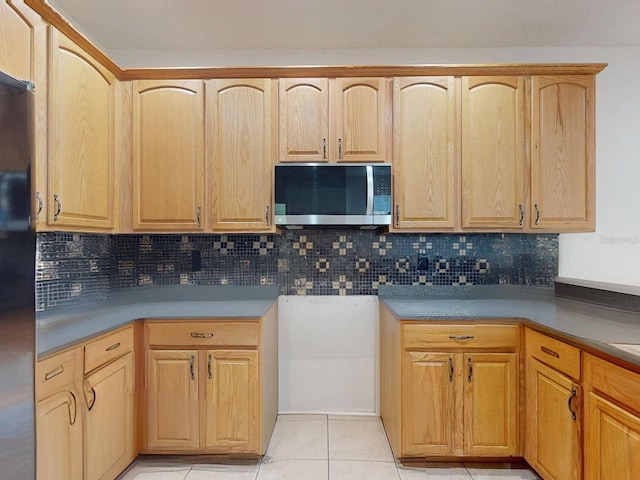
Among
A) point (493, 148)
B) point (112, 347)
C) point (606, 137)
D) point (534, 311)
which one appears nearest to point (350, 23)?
point (493, 148)

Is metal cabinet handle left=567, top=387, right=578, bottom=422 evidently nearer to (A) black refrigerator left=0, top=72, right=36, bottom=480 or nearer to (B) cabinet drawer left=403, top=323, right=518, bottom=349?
A: (B) cabinet drawer left=403, top=323, right=518, bottom=349

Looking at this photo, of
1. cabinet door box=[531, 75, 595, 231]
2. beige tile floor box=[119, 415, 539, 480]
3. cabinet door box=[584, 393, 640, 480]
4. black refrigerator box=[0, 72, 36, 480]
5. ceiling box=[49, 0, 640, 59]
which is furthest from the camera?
cabinet door box=[531, 75, 595, 231]

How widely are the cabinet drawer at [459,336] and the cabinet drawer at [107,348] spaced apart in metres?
1.43

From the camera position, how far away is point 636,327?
63.4 inches

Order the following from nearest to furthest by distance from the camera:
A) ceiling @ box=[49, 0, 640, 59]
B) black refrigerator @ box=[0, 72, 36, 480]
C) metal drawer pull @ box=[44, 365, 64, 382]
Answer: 1. black refrigerator @ box=[0, 72, 36, 480]
2. metal drawer pull @ box=[44, 365, 64, 382]
3. ceiling @ box=[49, 0, 640, 59]

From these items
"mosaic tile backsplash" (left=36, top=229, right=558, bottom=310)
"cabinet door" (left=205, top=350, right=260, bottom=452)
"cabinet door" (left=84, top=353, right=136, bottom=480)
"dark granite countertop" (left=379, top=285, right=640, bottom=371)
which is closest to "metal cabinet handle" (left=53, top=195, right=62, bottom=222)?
"cabinet door" (left=84, top=353, right=136, bottom=480)

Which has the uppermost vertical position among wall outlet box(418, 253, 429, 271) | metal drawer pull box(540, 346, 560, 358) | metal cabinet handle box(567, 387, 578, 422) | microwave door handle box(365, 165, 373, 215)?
microwave door handle box(365, 165, 373, 215)

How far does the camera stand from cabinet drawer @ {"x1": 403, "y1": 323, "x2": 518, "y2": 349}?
196cm

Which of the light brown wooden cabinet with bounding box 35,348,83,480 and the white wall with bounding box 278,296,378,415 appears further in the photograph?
the white wall with bounding box 278,296,378,415

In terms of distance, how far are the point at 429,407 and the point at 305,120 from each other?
177cm

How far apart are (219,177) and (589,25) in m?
2.47

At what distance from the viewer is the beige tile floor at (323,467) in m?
1.94

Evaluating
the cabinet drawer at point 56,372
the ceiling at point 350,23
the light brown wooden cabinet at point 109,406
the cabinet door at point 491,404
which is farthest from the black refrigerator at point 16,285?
the cabinet door at point 491,404

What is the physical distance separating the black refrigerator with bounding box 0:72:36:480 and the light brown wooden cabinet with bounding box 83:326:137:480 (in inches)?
23.8
